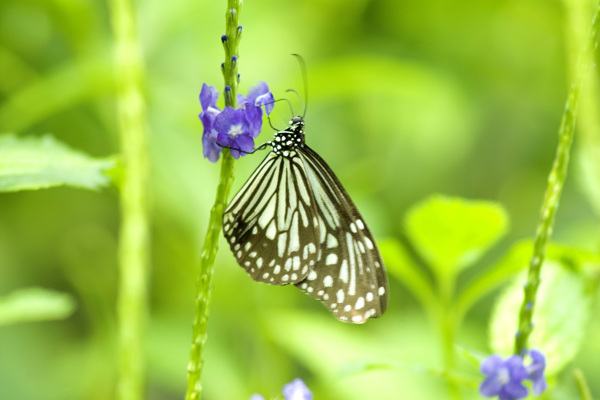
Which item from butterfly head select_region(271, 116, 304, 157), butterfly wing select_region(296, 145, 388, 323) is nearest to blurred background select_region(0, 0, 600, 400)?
butterfly wing select_region(296, 145, 388, 323)

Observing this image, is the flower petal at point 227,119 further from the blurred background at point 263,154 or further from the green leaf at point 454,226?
the blurred background at point 263,154

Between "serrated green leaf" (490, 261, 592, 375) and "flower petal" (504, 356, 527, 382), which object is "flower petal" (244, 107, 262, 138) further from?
"serrated green leaf" (490, 261, 592, 375)

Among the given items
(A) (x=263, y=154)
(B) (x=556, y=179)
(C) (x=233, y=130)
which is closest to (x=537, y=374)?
(B) (x=556, y=179)

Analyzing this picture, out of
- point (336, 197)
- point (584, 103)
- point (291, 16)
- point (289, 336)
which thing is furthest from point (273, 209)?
point (291, 16)

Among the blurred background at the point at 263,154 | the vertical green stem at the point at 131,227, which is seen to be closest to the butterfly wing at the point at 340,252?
the vertical green stem at the point at 131,227

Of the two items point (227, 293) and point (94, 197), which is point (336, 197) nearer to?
point (227, 293)
